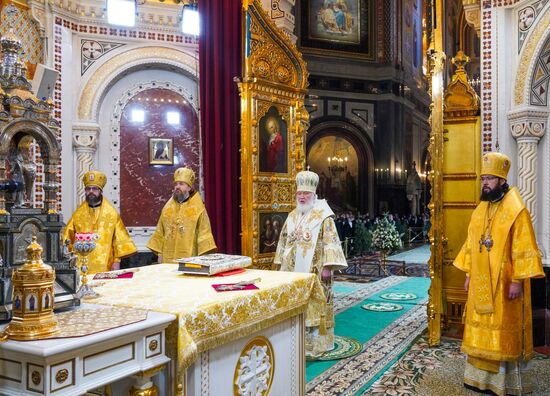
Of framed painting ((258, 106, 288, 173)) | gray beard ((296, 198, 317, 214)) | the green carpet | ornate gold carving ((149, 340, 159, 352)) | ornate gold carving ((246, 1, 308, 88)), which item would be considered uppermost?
ornate gold carving ((246, 1, 308, 88))

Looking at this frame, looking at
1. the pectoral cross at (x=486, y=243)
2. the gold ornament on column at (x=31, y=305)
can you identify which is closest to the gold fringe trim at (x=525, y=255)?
the pectoral cross at (x=486, y=243)

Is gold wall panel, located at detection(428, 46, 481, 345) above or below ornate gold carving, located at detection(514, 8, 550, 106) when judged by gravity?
below

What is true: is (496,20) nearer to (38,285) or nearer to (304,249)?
(304,249)

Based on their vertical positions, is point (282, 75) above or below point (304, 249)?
above

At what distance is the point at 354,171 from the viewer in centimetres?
1966

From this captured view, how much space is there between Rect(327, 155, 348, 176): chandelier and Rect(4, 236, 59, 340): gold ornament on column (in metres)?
17.7

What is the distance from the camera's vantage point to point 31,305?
184 cm

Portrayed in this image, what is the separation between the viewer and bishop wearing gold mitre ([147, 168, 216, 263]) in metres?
5.79

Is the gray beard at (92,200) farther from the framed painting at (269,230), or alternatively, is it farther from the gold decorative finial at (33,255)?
the gold decorative finial at (33,255)

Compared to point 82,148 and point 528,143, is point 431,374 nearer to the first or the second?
point 528,143

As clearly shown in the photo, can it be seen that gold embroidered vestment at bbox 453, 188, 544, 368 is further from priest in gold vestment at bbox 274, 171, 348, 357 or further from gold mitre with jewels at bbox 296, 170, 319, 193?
gold mitre with jewels at bbox 296, 170, 319, 193

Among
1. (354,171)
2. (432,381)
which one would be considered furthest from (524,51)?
(354,171)

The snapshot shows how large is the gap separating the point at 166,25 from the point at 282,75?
10.8 feet

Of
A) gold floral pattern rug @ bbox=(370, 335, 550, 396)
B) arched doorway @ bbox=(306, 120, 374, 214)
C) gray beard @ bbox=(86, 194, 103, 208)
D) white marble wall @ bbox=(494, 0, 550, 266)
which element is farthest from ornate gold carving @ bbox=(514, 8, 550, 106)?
arched doorway @ bbox=(306, 120, 374, 214)
